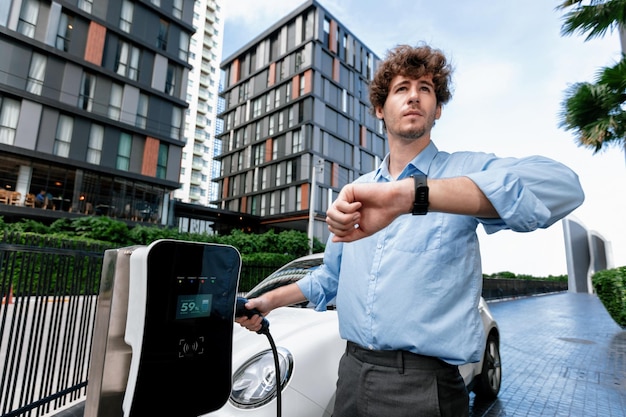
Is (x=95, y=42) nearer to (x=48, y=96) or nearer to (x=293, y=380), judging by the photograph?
(x=48, y=96)

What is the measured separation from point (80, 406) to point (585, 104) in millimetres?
11260

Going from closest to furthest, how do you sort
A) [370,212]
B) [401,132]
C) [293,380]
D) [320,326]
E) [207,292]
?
[370,212], [207,292], [401,132], [293,380], [320,326]

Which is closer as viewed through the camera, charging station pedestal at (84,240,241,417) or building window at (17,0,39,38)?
charging station pedestal at (84,240,241,417)

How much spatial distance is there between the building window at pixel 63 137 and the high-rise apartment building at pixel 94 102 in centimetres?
5

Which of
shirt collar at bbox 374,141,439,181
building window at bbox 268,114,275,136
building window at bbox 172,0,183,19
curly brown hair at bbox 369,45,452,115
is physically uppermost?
building window at bbox 172,0,183,19

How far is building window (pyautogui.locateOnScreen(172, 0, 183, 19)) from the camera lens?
27.0 metres

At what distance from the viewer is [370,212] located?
35.7 inches

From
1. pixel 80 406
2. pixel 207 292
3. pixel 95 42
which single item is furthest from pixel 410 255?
pixel 95 42

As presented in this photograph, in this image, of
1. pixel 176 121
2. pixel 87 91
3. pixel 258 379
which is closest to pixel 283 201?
pixel 176 121

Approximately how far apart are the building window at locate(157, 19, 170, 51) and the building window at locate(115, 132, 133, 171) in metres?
7.36

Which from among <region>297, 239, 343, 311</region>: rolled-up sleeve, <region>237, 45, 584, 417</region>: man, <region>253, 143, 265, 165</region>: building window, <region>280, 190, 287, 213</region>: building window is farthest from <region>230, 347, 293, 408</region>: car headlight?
<region>253, 143, 265, 165</region>: building window

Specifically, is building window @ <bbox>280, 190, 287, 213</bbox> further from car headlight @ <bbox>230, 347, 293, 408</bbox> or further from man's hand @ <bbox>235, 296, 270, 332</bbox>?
man's hand @ <bbox>235, 296, 270, 332</bbox>

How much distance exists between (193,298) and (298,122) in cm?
3663

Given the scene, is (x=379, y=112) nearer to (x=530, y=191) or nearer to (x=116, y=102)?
(x=530, y=191)
